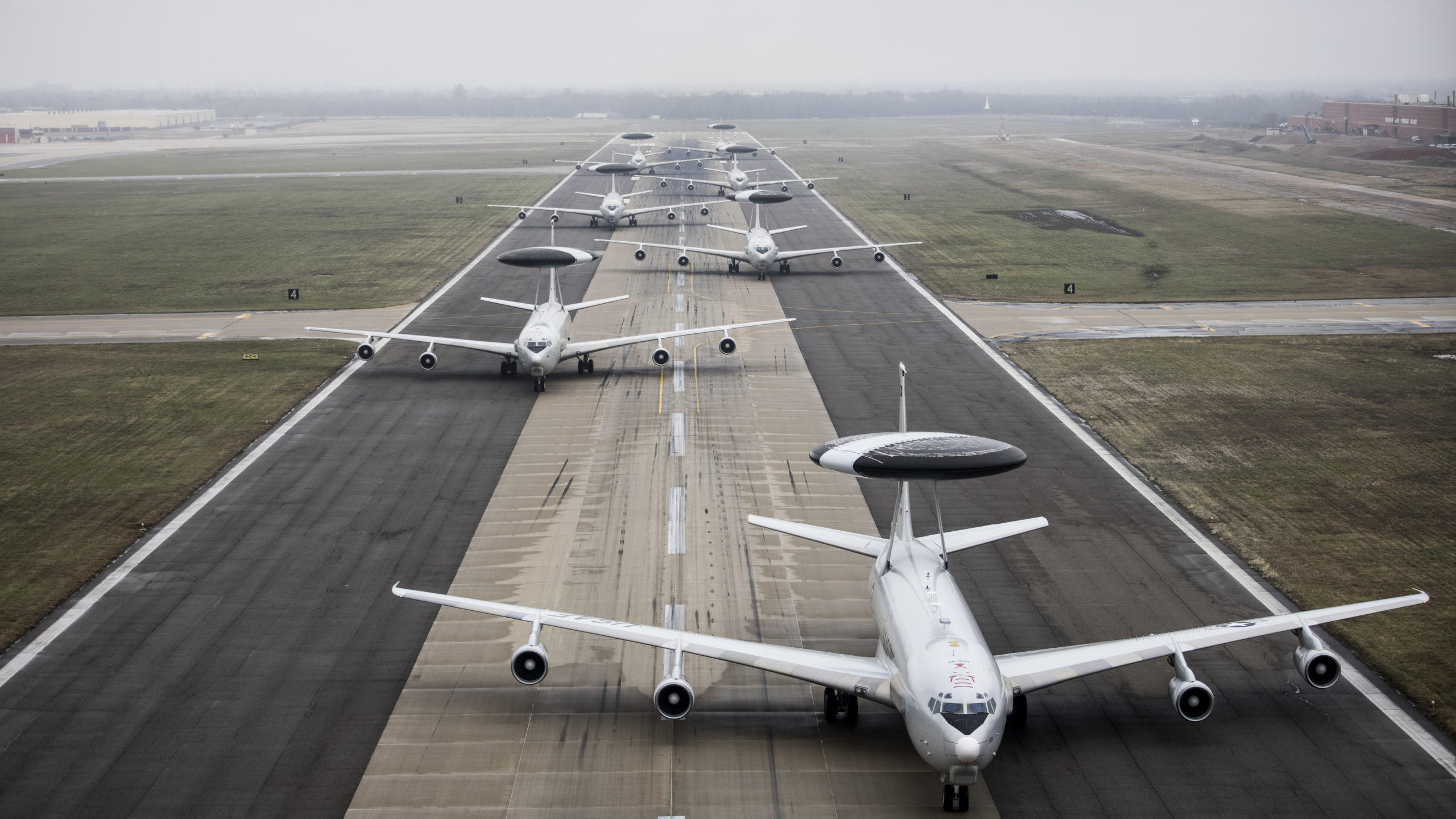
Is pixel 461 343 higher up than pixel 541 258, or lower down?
lower down

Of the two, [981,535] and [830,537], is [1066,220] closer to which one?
[981,535]

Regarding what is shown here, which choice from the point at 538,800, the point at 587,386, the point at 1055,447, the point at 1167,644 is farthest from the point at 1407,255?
the point at 538,800

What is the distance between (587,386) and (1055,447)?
25816 millimetres

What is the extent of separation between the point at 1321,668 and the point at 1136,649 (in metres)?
4.53

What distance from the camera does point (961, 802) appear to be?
25672mm

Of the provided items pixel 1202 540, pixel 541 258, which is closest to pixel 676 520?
pixel 1202 540

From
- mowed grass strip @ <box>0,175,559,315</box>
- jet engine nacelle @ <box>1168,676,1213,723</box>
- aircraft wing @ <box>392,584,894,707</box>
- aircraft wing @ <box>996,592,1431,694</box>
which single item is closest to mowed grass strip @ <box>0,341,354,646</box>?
mowed grass strip @ <box>0,175,559,315</box>

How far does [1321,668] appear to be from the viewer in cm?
2741

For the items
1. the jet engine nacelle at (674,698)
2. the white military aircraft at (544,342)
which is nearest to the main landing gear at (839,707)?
the jet engine nacelle at (674,698)

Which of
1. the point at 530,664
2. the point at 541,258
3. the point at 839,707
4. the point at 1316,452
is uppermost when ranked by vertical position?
the point at 541,258

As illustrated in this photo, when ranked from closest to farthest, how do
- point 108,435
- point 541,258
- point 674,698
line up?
point 674,698 → point 108,435 → point 541,258

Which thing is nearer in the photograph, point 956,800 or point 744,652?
point 956,800

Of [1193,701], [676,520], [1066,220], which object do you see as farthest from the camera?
[1066,220]

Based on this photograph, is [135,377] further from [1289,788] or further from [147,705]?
[1289,788]
